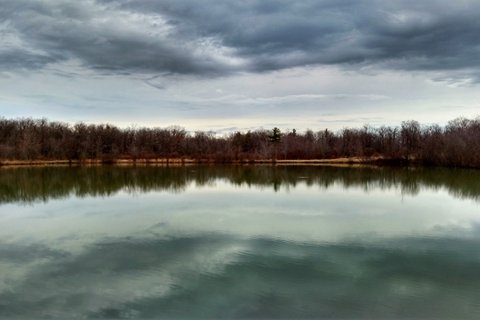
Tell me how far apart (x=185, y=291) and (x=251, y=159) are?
4282 centimetres

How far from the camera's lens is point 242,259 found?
27.0 ft

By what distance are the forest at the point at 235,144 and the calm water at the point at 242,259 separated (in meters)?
27.8

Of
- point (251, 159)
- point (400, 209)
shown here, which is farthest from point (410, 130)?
point (400, 209)

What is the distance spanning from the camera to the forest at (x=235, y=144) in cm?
4300

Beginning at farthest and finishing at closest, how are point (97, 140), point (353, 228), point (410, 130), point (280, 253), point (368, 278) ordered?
1. point (410, 130)
2. point (97, 140)
3. point (353, 228)
4. point (280, 253)
5. point (368, 278)

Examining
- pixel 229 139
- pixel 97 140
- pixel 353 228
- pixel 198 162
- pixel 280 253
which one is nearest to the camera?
pixel 280 253

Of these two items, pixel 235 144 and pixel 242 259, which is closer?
pixel 242 259

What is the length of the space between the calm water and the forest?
2783cm

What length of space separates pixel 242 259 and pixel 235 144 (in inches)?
2372

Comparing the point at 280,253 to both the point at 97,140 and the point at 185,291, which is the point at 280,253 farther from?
the point at 97,140

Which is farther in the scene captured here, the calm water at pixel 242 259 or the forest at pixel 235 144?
the forest at pixel 235 144

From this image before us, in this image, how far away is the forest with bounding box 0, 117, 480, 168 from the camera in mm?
43000

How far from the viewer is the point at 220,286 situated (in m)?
6.75

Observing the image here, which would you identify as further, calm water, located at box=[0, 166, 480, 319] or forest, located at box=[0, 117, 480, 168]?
forest, located at box=[0, 117, 480, 168]
